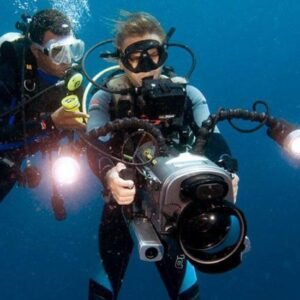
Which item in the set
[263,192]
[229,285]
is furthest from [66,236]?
[263,192]

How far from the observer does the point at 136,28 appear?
2959 mm

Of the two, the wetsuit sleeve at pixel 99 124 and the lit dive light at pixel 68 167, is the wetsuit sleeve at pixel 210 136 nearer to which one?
the wetsuit sleeve at pixel 99 124

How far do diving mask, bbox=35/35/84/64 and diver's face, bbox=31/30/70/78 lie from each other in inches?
2.5

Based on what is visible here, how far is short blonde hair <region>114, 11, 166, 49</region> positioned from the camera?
296 cm

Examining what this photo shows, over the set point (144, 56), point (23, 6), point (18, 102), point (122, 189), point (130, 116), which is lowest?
point (122, 189)

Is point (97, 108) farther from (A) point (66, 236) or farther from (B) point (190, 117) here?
(A) point (66, 236)

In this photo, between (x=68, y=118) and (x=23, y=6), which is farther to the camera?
(x=23, y=6)

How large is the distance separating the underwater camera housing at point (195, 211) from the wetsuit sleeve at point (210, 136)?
2.25 feet

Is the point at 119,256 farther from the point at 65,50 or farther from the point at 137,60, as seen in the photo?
the point at 65,50

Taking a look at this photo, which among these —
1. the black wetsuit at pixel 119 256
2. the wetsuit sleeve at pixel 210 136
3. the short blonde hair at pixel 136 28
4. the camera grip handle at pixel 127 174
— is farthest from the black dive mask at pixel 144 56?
the camera grip handle at pixel 127 174

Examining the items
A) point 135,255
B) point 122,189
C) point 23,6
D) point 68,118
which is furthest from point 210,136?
point 135,255

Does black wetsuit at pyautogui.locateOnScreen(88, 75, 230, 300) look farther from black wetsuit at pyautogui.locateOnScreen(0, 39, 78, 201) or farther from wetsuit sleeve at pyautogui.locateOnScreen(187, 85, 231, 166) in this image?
black wetsuit at pyautogui.locateOnScreen(0, 39, 78, 201)

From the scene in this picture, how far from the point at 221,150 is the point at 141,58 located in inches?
32.5

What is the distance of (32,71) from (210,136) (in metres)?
2.14
